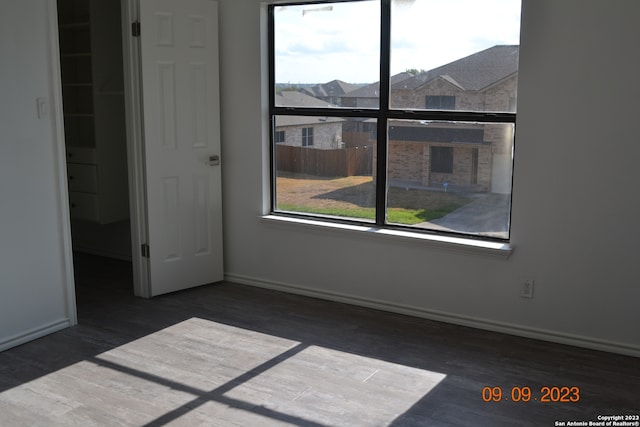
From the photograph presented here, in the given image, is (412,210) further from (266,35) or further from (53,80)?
(53,80)

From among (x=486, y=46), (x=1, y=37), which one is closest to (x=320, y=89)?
(x=486, y=46)

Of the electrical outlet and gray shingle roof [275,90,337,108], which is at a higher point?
gray shingle roof [275,90,337,108]

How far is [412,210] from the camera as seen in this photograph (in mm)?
4375

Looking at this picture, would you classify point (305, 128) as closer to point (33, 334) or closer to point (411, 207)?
point (411, 207)

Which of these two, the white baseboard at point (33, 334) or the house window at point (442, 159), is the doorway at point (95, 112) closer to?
the white baseboard at point (33, 334)

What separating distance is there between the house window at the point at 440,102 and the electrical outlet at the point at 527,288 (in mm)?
1125

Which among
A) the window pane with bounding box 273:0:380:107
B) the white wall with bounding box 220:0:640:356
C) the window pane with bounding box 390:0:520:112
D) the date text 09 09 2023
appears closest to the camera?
the date text 09 09 2023

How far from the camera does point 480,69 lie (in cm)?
400

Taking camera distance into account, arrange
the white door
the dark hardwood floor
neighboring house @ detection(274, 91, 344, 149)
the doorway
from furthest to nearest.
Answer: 1. the doorway
2. neighboring house @ detection(274, 91, 344, 149)
3. the white door
4. the dark hardwood floor

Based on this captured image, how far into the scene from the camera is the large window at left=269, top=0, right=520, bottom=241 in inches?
157

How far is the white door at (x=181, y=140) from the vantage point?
4.47 meters

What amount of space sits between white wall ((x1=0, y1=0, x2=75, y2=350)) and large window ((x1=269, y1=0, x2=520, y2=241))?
5.04 ft

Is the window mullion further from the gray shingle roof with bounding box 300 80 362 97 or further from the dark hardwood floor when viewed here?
the dark hardwood floor

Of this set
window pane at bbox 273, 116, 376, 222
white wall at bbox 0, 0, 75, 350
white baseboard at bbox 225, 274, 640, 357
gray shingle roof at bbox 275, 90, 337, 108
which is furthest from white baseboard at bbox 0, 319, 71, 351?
gray shingle roof at bbox 275, 90, 337, 108
